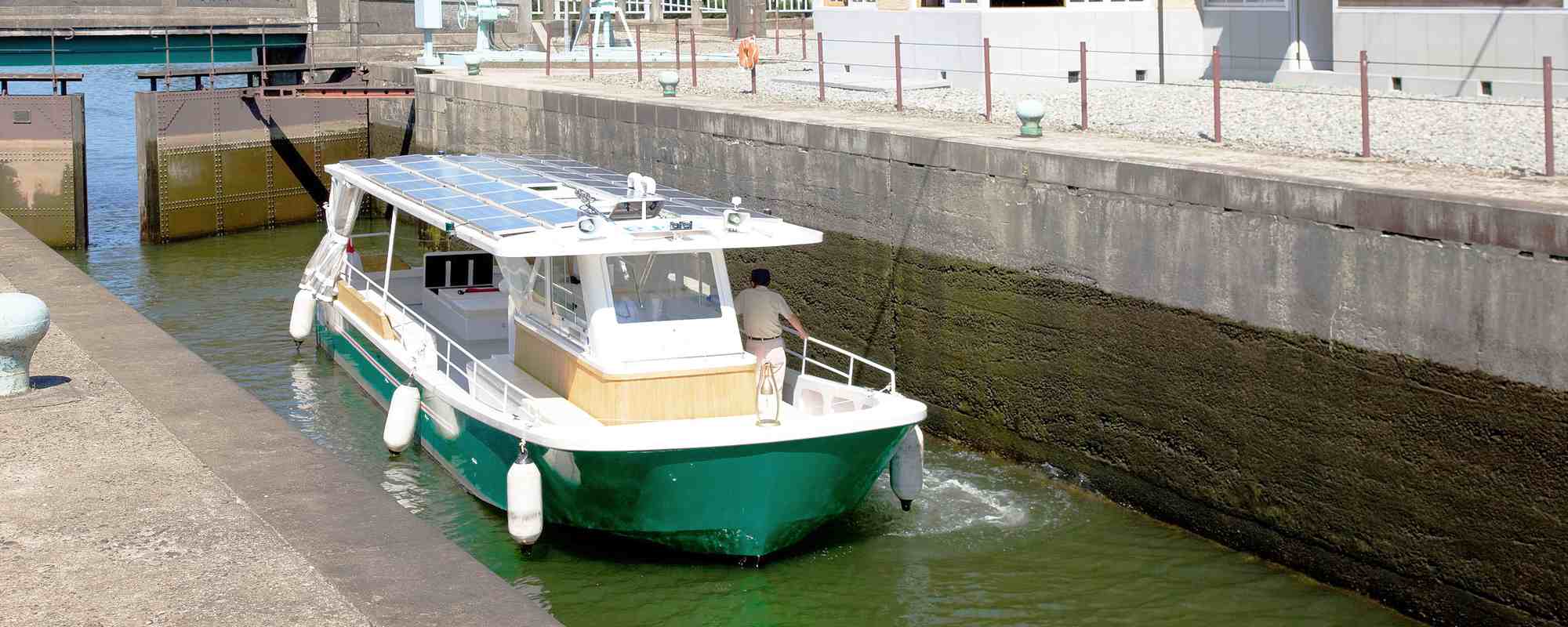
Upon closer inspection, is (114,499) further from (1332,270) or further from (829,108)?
(829,108)

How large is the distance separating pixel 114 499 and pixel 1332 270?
709 centimetres

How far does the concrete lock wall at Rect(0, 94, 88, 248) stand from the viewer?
24812 millimetres

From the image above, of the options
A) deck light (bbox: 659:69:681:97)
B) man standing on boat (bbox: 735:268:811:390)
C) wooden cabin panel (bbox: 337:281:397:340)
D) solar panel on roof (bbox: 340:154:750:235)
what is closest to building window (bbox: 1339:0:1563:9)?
deck light (bbox: 659:69:681:97)

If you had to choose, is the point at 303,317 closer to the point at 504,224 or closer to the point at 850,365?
the point at 504,224

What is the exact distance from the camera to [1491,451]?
30.3 feet

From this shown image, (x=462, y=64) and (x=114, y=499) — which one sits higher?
(x=462, y=64)

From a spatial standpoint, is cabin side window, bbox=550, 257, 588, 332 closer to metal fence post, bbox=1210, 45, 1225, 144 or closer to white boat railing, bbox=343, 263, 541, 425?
white boat railing, bbox=343, 263, 541, 425

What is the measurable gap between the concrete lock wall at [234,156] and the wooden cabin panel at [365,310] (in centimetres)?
1058

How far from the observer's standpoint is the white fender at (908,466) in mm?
11547

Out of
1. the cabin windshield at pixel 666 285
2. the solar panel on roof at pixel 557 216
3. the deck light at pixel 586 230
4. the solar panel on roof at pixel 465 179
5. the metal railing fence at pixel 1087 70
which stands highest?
the metal railing fence at pixel 1087 70

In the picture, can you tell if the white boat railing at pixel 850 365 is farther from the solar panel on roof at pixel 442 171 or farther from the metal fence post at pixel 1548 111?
the metal fence post at pixel 1548 111

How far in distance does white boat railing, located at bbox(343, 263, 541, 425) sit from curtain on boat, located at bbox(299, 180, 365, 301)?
164 mm

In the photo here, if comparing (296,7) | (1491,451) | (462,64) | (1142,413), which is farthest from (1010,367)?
(296,7)

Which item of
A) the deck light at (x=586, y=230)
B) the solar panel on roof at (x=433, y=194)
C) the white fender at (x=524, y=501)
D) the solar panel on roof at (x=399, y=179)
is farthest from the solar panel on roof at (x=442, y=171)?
the white fender at (x=524, y=501)
